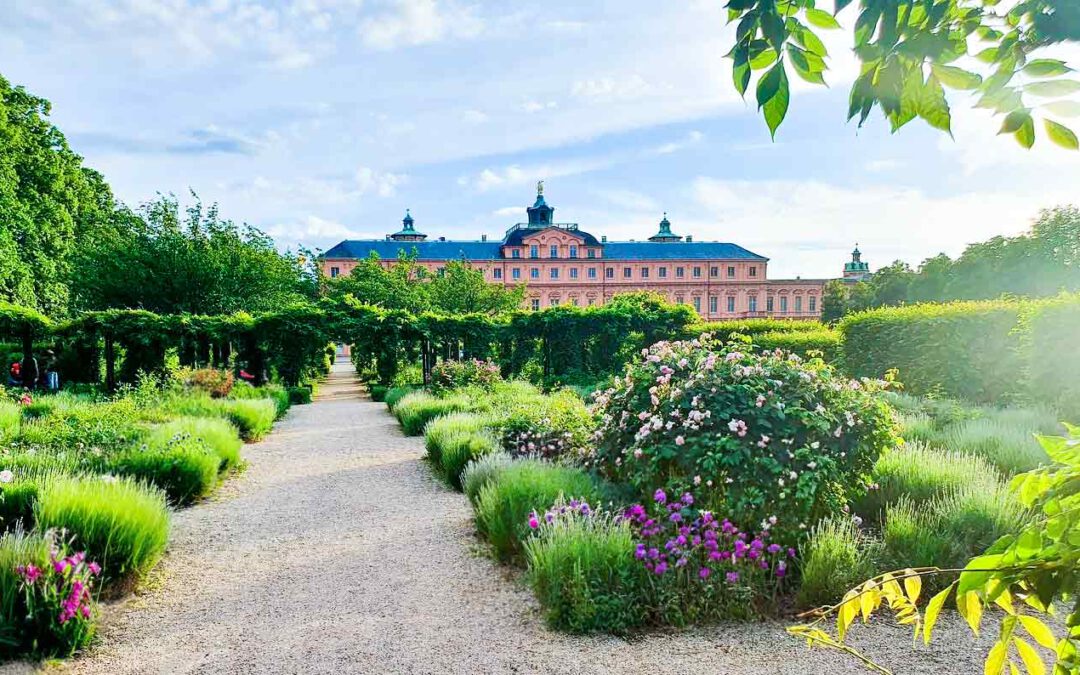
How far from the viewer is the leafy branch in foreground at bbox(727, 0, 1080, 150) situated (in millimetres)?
1121

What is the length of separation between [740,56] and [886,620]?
144 inches

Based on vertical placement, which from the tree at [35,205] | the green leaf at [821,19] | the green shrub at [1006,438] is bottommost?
the green shrub at [1006,438]

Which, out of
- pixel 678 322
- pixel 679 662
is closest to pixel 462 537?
pixel 679 662

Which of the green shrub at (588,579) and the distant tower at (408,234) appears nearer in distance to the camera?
the green shrub at (588,579)

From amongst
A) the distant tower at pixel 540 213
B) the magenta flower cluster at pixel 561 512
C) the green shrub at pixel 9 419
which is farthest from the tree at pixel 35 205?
the distant tower at pixel 540 213

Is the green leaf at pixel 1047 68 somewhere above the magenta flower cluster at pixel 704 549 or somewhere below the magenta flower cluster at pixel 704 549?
above

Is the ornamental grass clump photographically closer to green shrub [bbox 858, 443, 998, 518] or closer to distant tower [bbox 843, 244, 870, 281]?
green shrub [bbox 858, 443, 998, 518]

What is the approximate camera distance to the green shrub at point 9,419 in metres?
7.92

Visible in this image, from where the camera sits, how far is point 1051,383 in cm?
932

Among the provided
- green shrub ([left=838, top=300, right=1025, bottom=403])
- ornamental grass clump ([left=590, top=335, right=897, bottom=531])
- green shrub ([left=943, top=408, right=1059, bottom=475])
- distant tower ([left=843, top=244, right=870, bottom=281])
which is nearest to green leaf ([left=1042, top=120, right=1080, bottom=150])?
ornamental grass clump ([left=590, top=335, right=897, bottom=531])

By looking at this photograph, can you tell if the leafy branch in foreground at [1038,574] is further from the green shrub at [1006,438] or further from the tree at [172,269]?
the tree at [172,269]

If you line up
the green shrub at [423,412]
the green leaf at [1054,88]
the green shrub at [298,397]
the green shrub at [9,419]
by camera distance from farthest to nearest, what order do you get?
the green shrub at [298,397], the green shrub at [423,412], the green shrub at [9,419], the green leaf at [1054,88]

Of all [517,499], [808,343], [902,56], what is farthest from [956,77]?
[808,343]

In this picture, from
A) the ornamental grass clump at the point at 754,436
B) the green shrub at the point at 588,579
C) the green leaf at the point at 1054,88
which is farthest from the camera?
the ornamental grass clump at the point at 754,436
